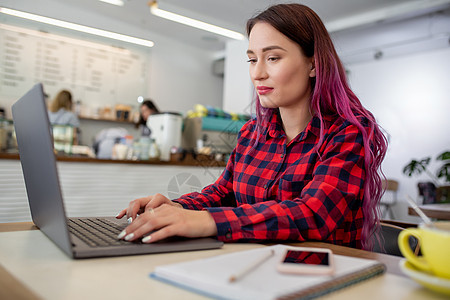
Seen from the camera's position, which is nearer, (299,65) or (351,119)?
(351,119)

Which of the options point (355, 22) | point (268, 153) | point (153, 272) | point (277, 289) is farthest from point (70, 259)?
point (355, 22)

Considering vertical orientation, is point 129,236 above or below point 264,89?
below

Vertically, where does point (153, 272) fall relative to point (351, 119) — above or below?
below

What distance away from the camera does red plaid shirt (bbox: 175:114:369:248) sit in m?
0.85

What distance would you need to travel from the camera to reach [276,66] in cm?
116

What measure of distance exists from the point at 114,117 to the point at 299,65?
5.76 m

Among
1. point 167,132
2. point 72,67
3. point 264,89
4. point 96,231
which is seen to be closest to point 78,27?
point 72,67

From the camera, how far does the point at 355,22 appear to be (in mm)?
5641

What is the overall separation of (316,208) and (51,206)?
0.56 meters

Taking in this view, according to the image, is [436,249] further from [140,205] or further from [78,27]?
[78,27]

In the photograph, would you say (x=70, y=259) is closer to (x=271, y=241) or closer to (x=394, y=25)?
(x=271, y=241)

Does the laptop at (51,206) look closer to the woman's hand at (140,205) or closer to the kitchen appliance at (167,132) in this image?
the woman's hand at (140,205)

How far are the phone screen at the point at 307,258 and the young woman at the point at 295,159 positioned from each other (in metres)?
0.23

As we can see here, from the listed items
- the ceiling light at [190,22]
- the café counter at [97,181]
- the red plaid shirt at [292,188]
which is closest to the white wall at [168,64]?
the ceiling light at [190,22]
